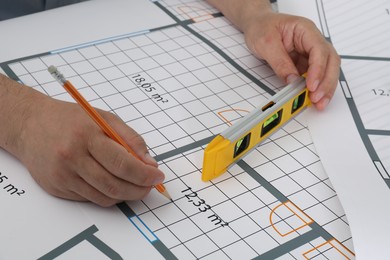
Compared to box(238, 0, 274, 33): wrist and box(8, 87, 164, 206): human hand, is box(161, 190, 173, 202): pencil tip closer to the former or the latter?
box(8, 87, 164, 206): human hand

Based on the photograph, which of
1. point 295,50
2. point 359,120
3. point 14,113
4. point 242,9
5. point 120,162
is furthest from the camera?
point 242,9

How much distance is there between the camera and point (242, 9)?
131 cm

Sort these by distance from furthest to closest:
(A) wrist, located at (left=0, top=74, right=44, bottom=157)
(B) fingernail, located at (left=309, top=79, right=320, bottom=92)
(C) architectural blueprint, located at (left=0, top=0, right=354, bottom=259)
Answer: (B) fingernail, located at (left=309, top=79, right=320, bottom=92) < (A) wrist, located at (left=0, top=74, right=44, bottom=157) < (C) architectural blueprint, located at (left=0, top=0, right=354, bottom=259)

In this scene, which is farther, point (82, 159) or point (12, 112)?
point (12, 112)

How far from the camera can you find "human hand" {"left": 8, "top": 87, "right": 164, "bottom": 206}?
81cm

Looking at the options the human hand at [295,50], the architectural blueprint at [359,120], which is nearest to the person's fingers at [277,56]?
the human hand at [295,50]

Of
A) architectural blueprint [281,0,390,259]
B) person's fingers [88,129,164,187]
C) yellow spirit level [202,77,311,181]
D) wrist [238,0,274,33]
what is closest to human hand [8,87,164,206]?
person's fingers [88,129,164,187]

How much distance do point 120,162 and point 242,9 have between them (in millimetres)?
628

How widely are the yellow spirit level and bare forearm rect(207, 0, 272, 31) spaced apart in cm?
26

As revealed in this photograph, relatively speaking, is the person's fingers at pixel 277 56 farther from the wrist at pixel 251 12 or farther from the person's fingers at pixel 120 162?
the person's fingers at pixel 120 162

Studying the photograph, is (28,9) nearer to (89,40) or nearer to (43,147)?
(89,40)

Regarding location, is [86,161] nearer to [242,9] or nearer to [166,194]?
[166,194]

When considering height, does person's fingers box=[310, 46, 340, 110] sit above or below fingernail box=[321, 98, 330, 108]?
above

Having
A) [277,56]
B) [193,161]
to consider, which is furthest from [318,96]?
[193,161]
